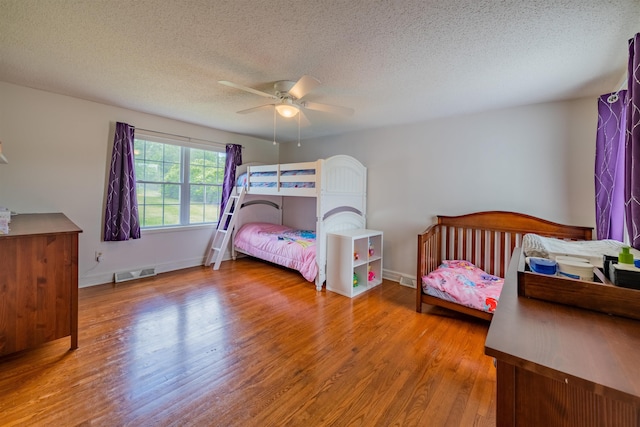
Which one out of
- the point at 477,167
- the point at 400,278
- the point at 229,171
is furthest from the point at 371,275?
the point at 229,171

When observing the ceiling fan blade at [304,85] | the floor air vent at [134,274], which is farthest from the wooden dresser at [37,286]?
the ceiling fan blade at [304,85]

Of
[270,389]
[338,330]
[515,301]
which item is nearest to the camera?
[515,301]

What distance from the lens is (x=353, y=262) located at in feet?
10.6

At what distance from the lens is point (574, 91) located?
8.12ft

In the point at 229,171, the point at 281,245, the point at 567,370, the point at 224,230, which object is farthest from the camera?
the point at 229,171

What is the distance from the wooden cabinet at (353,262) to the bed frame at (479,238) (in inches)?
28.3

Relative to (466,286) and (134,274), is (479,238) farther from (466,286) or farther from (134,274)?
(134,274)

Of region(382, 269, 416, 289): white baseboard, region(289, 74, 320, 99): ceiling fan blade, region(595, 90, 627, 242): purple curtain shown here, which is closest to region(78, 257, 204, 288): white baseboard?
region(382, 269, 416, 289): white baseboard

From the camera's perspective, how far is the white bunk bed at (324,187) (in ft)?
11.0

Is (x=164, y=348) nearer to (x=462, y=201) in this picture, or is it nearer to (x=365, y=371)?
(x=365, y=371)

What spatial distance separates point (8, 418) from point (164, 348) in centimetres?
80

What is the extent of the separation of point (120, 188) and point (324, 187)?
8.59 ft

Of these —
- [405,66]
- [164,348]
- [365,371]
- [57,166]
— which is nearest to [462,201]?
[405,66]

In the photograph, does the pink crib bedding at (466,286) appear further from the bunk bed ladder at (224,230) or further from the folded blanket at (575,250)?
the bunk bed ladder at (224,230)
